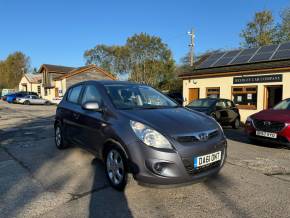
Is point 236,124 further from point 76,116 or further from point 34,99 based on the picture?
point 34,99

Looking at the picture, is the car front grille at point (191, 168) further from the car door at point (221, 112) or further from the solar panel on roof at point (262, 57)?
the solar panel on roof at point (262, 57)

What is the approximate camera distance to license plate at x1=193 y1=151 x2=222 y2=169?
11.1 feet

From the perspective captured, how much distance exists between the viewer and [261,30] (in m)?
33.9

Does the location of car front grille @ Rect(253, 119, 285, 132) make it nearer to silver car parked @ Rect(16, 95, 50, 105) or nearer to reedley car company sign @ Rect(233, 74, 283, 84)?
reedley car company sign @ Rect(233, 74, 283, 84)

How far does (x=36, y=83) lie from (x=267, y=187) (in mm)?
49411

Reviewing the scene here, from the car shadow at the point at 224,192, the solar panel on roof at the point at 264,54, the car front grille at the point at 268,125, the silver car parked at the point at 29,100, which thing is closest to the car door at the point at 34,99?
the silver car parked at the point at 29,100

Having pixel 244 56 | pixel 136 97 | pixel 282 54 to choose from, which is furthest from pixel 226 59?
pixel 136 97

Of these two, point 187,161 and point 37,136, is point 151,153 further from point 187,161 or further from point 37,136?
point 37,136

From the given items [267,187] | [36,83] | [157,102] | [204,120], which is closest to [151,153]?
[204,120]

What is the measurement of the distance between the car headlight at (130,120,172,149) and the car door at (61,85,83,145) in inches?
73.9

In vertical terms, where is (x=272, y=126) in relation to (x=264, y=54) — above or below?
below

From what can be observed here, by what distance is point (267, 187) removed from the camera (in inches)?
158

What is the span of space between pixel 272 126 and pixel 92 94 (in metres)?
4.69

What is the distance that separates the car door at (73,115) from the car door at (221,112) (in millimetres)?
6627
